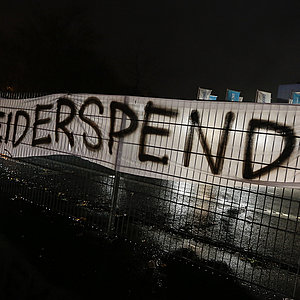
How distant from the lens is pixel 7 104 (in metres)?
7.85

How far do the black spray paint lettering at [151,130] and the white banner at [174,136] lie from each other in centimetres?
2

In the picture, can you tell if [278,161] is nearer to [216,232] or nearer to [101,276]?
[101,276]

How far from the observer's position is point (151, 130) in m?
5.30

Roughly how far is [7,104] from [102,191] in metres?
3.93

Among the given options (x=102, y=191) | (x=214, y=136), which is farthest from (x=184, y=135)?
(x=102, y=191)

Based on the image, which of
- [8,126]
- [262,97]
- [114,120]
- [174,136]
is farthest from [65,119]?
[262,97]

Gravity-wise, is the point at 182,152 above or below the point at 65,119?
below

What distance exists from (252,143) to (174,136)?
4.12 ft

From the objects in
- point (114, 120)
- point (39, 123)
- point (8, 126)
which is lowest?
point (8, 126)

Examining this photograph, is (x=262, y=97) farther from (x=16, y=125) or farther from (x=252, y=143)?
(x=16, y=125)

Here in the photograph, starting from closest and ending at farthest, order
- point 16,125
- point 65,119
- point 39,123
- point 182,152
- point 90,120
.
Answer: point 182,152
point 90,120
point 65,119
point 39,123
point 16,125

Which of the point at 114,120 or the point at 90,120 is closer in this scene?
the point at 114,120

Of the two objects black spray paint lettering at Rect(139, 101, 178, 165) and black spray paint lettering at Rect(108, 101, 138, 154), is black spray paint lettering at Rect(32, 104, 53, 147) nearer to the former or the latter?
black spray paint lettering at Rect(108, 101, 138, 154)

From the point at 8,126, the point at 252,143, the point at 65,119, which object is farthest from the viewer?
the point at 8,126
